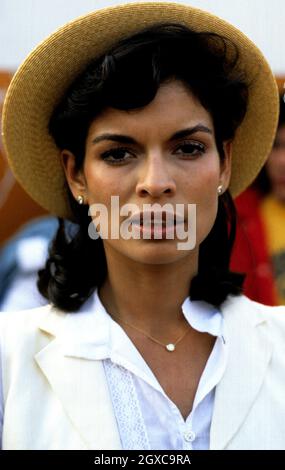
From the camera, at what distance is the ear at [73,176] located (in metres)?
1.83

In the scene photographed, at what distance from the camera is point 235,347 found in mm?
1781

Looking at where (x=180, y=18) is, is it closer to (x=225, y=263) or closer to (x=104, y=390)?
(x=225, y=263)

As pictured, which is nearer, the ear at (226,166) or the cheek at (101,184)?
the cheek at (101,184)

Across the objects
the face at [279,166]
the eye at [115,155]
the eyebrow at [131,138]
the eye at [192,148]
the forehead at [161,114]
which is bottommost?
the face at [279,166]

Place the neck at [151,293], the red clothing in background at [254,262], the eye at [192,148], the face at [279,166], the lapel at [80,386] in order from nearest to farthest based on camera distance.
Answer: the lapel at [80,386], the eye at [192,148], the neck at [151,293], the red clothing in background at [254,262], the face at [279,166]

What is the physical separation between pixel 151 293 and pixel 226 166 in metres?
0.37

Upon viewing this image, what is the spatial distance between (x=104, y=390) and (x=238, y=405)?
29cm

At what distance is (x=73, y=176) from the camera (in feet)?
6.09

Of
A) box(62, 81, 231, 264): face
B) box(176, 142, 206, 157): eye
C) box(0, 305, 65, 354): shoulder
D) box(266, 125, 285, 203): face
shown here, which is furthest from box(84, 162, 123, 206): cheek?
box(266, 125, 285, 203): face

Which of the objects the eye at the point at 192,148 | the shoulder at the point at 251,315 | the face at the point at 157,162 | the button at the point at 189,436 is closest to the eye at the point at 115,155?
the face at the point at 157,162

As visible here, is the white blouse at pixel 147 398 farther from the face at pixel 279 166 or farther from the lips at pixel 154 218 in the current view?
the face at pixel 279 166

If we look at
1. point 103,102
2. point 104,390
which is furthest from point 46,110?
point 104,390

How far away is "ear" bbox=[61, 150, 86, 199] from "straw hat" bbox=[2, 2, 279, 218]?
93mm

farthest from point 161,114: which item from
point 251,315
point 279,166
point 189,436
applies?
point 279,166
